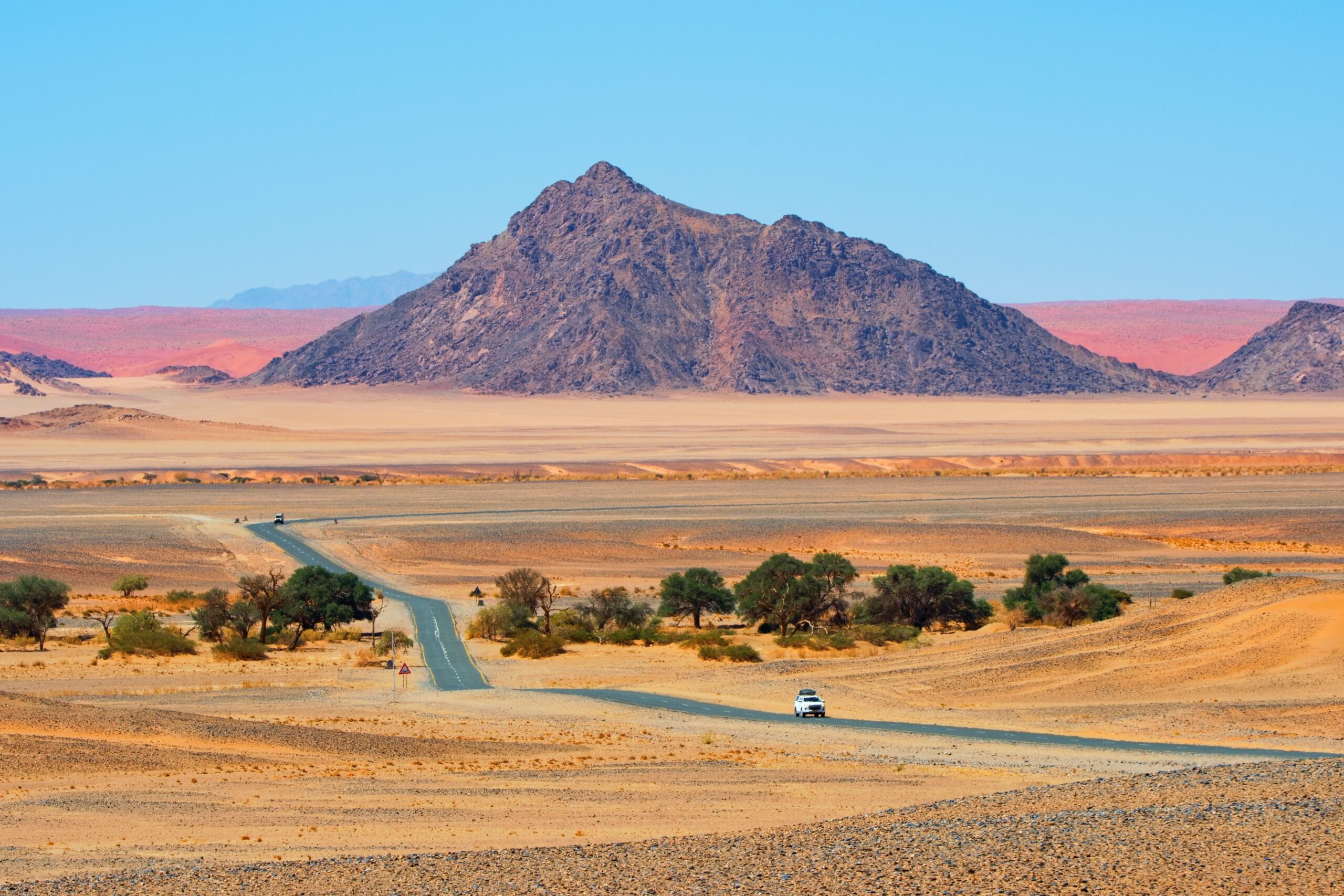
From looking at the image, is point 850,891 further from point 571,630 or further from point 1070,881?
point 571,630

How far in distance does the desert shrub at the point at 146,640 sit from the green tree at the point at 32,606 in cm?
248

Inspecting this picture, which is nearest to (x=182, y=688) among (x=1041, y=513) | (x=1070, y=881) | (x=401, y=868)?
(x=401, y=868)

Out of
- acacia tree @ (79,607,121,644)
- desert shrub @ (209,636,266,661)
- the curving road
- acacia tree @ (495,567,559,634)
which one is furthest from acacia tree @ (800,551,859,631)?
acacia tree @ (79,607,121,644)

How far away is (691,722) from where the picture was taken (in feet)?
95.9

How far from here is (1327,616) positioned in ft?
109

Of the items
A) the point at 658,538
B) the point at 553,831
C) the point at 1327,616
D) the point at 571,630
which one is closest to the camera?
the point at 553,831

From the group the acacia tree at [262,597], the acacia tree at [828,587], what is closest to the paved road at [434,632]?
the acacia tree at [262,597]

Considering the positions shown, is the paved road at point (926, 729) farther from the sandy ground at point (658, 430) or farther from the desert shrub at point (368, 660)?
the sandy ground at point (658, 430)

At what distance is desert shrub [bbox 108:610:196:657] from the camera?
39812mm

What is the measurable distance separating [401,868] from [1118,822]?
22.4 ft

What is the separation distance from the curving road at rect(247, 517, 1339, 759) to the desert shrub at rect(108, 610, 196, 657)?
6330mm

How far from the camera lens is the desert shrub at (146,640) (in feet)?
131

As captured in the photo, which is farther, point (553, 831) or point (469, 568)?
point (469, 568)

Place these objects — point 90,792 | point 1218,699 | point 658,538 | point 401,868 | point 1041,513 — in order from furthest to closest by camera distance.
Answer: point 1041,513
point 658,538
point 1218,699
point 90,792
point 401,868
